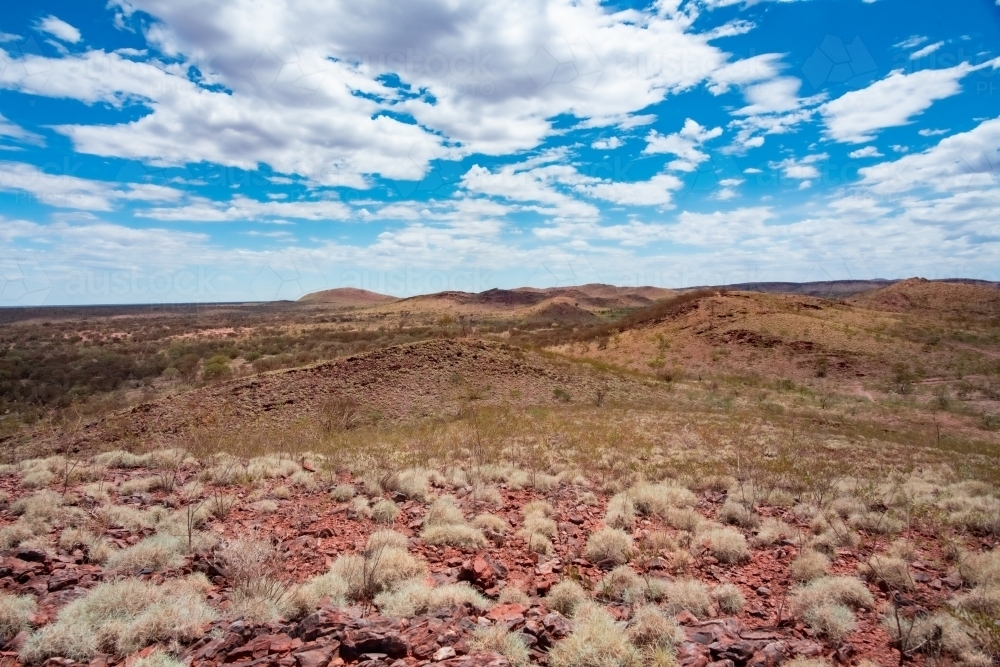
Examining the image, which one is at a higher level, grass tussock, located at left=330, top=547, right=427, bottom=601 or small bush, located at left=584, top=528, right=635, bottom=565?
grass tussock, located at left=330, top=547, right=427, bottom=601

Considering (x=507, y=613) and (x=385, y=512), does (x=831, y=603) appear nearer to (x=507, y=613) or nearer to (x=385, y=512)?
(x=507, y=613)

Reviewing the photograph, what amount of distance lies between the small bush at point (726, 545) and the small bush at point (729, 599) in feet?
3.33

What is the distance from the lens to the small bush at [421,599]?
441cm

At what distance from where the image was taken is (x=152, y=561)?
199 inches

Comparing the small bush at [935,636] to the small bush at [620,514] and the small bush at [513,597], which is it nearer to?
the small bush at [513,597]

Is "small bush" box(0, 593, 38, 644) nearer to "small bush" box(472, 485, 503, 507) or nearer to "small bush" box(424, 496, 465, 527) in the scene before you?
"small bush" box(424, 496, 465, 527)

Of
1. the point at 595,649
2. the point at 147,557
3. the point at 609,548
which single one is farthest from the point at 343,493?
the point at 595,649

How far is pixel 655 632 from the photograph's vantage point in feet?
13.2

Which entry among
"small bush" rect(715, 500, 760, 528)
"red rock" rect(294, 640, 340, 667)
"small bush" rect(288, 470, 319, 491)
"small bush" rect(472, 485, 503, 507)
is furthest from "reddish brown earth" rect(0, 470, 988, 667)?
"small bush" rect(288, 470, 319, 491)

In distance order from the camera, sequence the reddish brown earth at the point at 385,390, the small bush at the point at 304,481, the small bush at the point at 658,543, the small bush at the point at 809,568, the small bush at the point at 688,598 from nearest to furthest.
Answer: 1. the small bush at the point at 688,598
2. the small bush at the point at 809,568
3. the small bush at the point at 658,543
4. the small bush at the point at 304,481
5. the reddish brown earth at the point at 385,390

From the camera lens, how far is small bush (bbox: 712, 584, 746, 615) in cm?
480

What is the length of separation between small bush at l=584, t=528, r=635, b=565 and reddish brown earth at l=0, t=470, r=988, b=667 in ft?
0.47

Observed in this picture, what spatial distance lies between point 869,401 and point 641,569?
2206 cm

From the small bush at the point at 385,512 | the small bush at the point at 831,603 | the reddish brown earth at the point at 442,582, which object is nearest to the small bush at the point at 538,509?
the reddish brown earth at the point at 442,582
